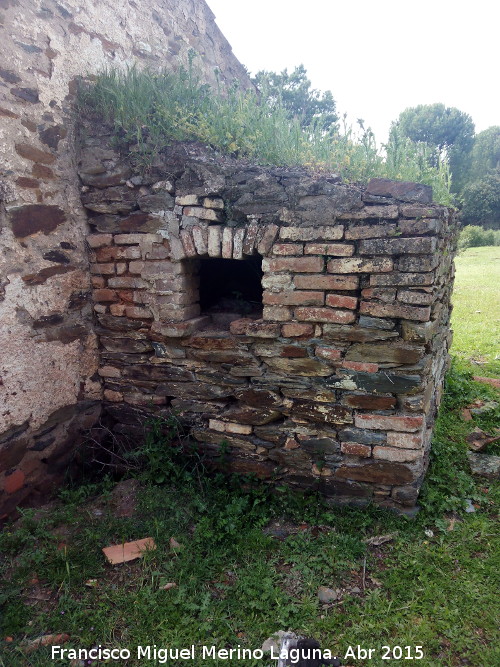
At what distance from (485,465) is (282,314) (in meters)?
2.13

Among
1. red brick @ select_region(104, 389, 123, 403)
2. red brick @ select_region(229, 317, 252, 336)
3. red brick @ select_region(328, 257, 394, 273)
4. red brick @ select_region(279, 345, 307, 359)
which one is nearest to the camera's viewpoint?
red brick @ select_region(328, 257, 394, 273)

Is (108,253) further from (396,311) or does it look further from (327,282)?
(396,311)

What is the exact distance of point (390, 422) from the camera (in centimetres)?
282

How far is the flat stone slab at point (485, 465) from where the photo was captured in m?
3.42

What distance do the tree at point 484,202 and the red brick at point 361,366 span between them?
2080 cm

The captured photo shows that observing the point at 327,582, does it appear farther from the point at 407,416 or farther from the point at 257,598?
the point at 407,416

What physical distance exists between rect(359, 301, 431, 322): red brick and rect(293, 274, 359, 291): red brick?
0.14 metres

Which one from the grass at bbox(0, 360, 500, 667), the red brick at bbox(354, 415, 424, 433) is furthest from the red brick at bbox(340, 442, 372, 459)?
the grass at bbox(0, 360, 500, 667)

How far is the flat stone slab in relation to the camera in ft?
11.2

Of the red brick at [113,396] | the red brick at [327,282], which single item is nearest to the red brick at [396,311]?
the red brick at [327,282]

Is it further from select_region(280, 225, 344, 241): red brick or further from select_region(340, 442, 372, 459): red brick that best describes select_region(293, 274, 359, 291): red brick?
select_region(340, 442, 372, 459): red brick

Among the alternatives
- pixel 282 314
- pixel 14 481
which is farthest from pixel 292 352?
pixel 14 481

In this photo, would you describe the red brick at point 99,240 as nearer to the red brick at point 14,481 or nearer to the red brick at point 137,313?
the red brick at point 137,313

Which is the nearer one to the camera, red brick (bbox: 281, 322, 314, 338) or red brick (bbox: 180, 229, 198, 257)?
red brick (bbox: 281, 322, 314, 338)
